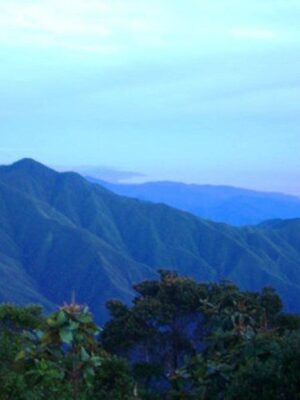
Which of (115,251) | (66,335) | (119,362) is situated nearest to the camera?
(66,335)

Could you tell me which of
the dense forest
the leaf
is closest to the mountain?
the dense forest

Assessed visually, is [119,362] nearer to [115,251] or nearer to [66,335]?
[66,335]

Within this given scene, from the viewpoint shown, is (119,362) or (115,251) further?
(115,251)

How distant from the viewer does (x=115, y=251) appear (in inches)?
6058

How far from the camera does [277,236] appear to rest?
183 metres

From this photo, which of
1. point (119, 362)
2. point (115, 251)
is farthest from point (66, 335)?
point (115, 251)

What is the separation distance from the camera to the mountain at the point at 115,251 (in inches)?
5374

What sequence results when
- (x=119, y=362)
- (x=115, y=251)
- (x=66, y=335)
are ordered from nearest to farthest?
1. (x=66, y=335)
2. (x=119, y=362)
3. (x=115, y=251)

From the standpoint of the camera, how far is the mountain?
448 ft

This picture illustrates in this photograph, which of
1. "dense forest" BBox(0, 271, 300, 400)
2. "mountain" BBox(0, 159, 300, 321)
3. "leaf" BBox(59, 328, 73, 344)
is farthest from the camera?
"mountain" BBox(0, 159, 300, 321)

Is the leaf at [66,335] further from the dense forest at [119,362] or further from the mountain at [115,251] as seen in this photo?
the mountain at [115,251]

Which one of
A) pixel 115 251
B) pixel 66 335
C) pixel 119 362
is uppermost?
pixel 115 251

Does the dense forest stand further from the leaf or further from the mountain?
the mountain

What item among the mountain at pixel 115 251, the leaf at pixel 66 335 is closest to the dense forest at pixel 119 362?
the leaf at pixel 66 335
